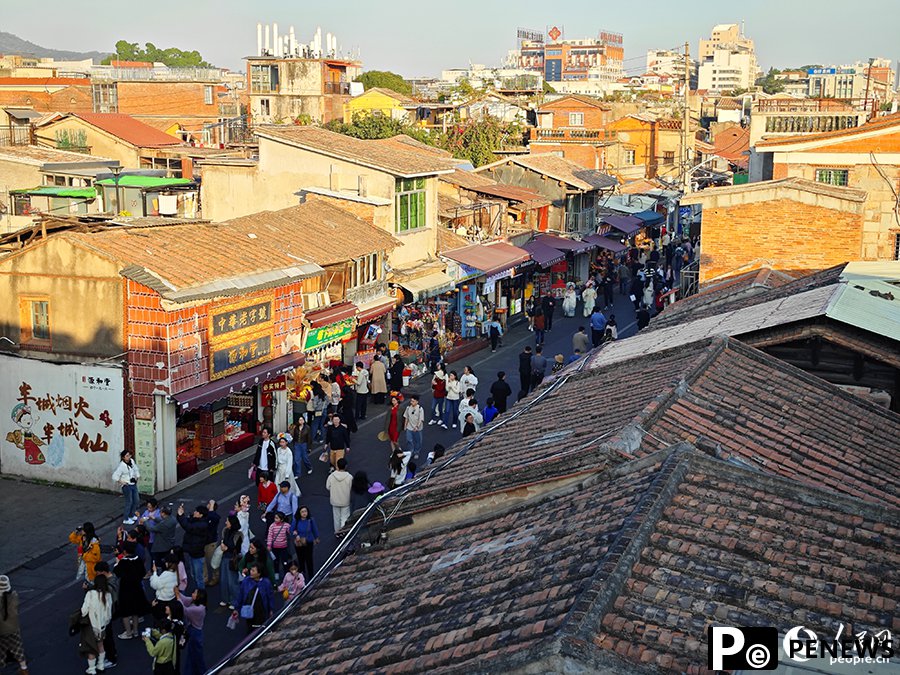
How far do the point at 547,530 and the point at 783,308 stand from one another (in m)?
9.15

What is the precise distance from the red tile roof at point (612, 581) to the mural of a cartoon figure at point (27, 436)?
479 inches

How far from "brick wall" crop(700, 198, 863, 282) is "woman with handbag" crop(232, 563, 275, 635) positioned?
1598cm

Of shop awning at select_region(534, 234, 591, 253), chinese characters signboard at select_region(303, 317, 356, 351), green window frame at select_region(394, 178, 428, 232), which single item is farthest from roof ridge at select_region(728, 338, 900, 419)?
shop awning at select_region(534, 234, 591, 253)

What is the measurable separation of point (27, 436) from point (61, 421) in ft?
2.85

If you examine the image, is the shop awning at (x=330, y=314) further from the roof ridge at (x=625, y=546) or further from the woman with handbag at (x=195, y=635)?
the roof ridge at (x=625, y=546)

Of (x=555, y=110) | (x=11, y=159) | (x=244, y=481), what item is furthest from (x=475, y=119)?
(x=244, y=481)

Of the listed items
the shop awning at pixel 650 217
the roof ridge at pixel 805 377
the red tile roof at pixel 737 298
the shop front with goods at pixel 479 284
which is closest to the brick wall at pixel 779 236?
the red tile roof at pixel 737 298

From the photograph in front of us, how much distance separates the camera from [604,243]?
44562mm

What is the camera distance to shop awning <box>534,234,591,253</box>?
1601 inches

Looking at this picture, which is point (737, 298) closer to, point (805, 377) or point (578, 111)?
point (805, 377)

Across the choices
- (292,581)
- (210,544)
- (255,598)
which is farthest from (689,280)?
(255,598)

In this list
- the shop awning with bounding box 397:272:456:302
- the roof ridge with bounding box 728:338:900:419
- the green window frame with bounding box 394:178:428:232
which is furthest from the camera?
the green window frame with bounding box 394:178:428:232

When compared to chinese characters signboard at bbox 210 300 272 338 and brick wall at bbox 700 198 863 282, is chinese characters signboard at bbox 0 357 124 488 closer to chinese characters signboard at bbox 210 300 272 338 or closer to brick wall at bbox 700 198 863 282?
chinese characters signboard at bbox 210 300 272 338

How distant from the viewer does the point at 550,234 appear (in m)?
42.4
